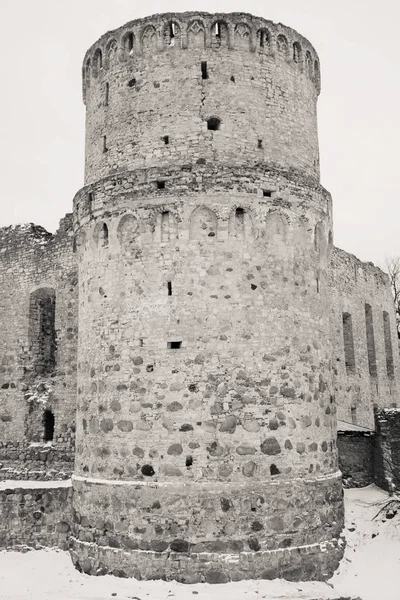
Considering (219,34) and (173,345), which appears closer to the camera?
(173,345)

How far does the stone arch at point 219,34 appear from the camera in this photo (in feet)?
45.1

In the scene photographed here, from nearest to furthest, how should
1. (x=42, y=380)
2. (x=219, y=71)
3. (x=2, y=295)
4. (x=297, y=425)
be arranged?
(x=297, y=425) < (x=219, y=71) < (x=42, y=380) < (x=2, y=295)

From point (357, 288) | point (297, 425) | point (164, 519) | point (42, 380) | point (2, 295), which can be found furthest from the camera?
point (357, 288)

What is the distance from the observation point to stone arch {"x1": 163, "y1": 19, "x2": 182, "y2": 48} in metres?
13.8

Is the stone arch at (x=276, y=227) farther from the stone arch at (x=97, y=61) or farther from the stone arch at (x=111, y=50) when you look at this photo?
the stone arch at (x=97, y=61)

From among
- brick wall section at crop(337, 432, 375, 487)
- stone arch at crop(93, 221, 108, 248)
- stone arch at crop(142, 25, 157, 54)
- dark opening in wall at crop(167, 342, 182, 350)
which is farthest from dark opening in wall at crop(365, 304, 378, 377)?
stone arch at crop(142, 25, 157, 54)

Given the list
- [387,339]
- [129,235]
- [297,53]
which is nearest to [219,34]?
[297,53]

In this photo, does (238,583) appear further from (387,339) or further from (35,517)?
(387,339)

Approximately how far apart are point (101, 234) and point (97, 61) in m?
4.35

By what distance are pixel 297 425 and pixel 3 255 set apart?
11.1m

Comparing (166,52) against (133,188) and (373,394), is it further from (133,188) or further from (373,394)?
(373,394)

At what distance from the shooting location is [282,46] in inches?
563

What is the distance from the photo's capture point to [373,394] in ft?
73.3

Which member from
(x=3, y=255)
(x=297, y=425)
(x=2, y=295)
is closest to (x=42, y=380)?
(x=2, y=295)
